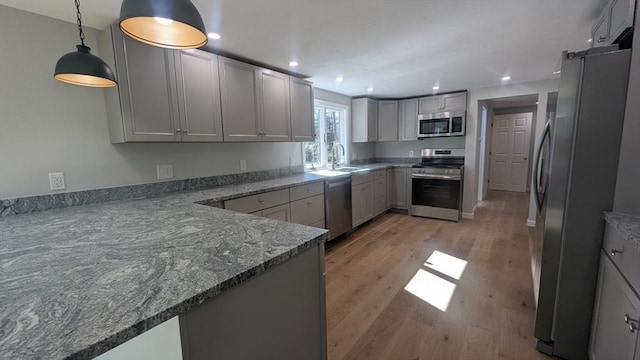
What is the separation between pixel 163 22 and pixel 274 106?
196 cm

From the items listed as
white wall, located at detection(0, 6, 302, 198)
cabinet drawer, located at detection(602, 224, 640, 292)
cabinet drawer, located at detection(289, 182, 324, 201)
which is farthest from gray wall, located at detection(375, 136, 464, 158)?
white wall, located at detection(0, 6, 302, 198)

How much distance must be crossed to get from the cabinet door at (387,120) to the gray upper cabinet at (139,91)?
3904mm

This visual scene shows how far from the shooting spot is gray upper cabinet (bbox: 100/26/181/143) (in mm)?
1927

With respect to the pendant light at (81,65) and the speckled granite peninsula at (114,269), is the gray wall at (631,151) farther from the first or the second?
the pendant light at (81,65)

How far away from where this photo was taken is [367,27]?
207 centimetres

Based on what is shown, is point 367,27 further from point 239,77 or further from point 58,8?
point 58,8

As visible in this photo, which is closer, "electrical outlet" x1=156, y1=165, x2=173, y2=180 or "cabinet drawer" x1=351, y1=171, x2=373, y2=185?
"electrical outlet" x1=156, y1=165, x2=173, y2=180

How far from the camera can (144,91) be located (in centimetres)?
204

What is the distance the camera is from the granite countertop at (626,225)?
1.13 meters

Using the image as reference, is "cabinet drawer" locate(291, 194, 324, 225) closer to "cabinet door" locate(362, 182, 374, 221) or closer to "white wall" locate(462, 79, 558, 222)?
"cabinet door" locate(362, 182, 374, 221)


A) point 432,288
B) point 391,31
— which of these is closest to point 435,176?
point 432,288

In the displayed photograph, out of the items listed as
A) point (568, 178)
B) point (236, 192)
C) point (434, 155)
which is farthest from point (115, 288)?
point (434, 155)

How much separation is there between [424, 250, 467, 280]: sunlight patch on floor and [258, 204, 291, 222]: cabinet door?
5.27 feet

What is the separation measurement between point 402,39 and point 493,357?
244cm
